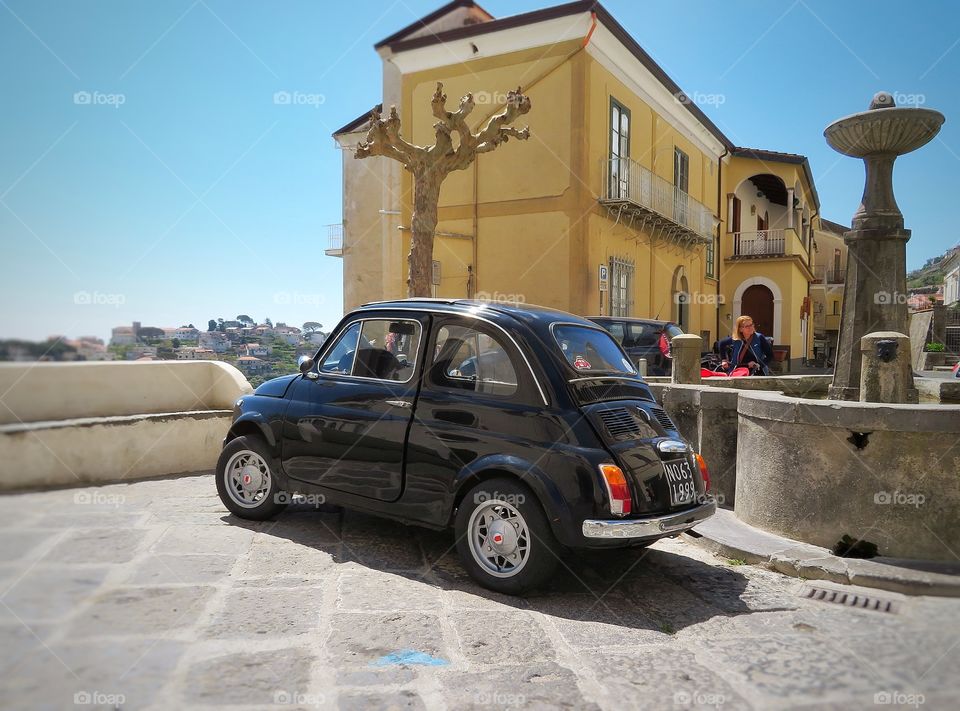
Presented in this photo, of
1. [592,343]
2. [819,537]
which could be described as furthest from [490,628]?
[819,537]

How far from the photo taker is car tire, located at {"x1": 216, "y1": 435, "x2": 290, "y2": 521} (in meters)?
5.50

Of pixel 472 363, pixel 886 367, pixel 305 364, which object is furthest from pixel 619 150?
pixel 472 363

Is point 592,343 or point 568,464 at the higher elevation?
point 592,343

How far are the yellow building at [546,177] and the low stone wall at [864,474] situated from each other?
11927mm

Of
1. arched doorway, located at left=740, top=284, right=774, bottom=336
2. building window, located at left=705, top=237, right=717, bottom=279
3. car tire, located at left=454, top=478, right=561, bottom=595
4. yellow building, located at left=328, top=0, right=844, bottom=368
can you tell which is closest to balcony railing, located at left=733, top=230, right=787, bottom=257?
arched doorway, located at left=740, top=284, right=774, bottom=336

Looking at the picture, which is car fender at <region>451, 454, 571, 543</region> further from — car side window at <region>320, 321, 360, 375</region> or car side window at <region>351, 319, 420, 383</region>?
car side window at <region>320, 321, 360, 375</region>

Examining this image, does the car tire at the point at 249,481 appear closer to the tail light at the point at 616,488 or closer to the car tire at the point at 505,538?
the car tire at the point at 505,538

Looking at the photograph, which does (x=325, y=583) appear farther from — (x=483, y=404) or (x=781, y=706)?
(x=781, y=706)

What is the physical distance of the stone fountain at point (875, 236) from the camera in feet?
19.4

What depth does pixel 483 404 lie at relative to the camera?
441 cm

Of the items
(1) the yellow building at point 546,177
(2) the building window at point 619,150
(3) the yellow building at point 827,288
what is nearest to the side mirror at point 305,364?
(1) the yellow building at point 546,177

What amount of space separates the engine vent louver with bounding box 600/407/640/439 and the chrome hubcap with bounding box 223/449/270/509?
283cm

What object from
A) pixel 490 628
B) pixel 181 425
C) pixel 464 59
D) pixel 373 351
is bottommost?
pixel 490 628

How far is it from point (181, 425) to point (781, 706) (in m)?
6.57
